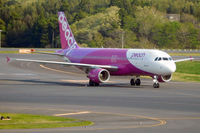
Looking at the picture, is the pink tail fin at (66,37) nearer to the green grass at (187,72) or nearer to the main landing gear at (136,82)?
the main landing gear at (136,82)

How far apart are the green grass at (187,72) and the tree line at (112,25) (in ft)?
201

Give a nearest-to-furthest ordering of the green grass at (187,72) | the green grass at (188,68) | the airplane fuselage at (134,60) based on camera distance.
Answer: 1. the airplane fuselage at (134,60)
2. the green grass at (187,72)
3. the green grass at (188,68)

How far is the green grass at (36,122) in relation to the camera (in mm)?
21656

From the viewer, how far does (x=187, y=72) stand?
66.1 m

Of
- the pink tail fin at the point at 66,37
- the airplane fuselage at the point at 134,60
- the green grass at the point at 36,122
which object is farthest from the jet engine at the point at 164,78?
the green grass at the point at 36,122

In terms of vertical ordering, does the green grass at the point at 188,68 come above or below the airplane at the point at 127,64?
below

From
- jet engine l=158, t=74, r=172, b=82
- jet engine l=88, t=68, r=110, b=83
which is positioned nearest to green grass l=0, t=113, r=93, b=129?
jet engine l=88, t=68, r=110, b=83

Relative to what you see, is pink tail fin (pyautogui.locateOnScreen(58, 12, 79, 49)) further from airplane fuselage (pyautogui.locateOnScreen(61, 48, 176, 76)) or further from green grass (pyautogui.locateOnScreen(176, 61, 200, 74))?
green grass (pyautogui.locateOnScreen(176, 61, 200, 74))

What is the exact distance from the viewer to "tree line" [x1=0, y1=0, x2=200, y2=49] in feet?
463

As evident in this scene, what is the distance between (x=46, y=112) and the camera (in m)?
26.5

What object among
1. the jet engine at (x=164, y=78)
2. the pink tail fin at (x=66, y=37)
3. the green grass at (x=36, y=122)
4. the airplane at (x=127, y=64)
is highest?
the pink tail fin at (x=66, y=37)

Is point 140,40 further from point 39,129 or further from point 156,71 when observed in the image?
point 39,129

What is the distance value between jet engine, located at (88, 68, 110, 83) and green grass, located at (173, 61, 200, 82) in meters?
13.1

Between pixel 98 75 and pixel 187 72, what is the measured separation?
25.0 m
